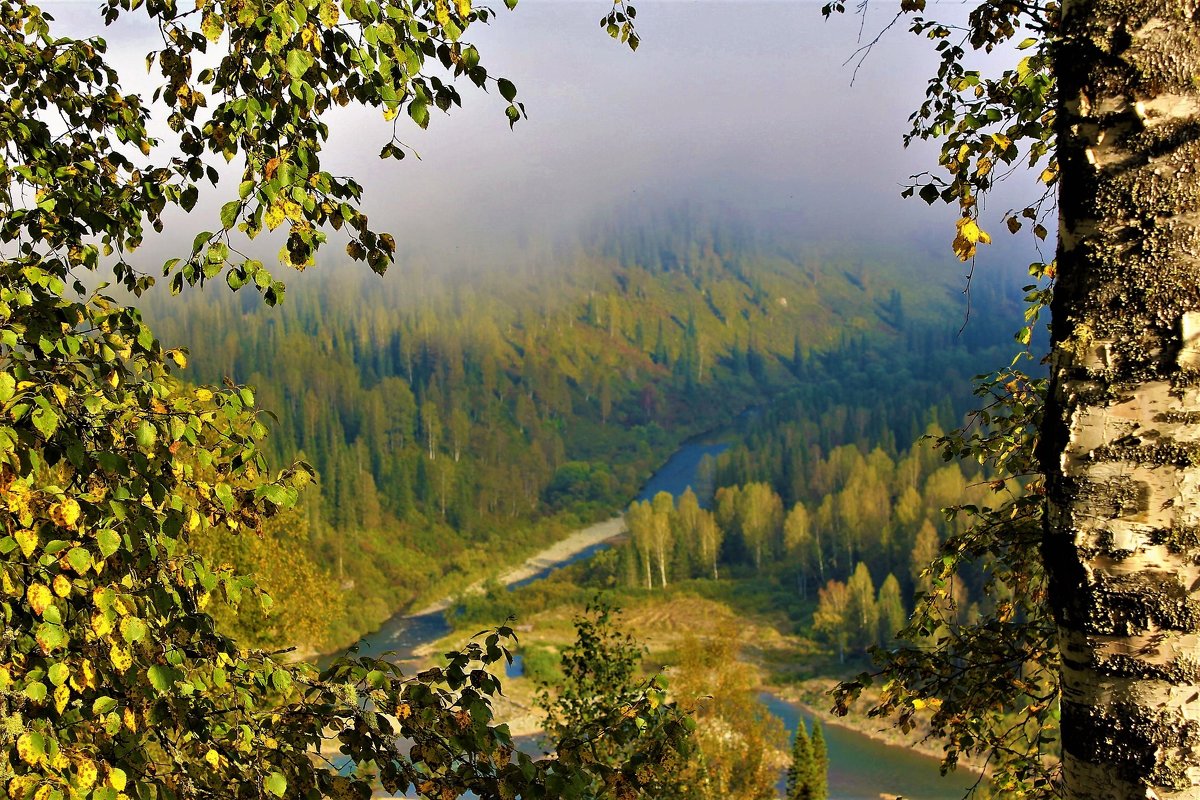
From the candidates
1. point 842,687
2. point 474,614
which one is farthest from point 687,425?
point 842,687

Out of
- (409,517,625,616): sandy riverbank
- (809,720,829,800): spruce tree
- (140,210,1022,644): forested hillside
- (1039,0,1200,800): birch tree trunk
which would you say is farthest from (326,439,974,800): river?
(1039,0,1200,800): birch tree trunk

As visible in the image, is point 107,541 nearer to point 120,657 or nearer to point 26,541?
point 26,541

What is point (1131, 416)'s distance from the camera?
6.56 feet

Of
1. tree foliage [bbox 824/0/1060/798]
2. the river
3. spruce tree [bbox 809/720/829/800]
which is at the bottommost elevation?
the river

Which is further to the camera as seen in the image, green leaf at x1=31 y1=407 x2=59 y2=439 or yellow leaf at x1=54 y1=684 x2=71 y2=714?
yellow leaf at x1=54 y1=684 x2=71 y2=714

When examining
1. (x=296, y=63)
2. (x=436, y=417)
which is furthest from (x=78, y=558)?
(x=436, y=417)

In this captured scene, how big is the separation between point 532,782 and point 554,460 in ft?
449

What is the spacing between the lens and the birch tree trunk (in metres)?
1.96

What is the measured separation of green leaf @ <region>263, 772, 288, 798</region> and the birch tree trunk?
1.98 meters

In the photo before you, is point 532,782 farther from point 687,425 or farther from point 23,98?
point 687,425

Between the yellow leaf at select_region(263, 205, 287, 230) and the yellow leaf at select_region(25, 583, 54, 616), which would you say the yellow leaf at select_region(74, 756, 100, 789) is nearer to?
the yellow leaf at select_region(25, 583, 54, 616)

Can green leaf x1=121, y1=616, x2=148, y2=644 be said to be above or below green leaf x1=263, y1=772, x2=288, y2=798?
above

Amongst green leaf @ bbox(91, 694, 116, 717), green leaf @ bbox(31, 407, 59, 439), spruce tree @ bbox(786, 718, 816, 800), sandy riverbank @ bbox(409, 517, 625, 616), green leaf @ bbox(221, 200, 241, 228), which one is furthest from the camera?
sandy riverbank @ bbox(409, 517, 625, 616)

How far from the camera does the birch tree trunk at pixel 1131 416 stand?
77.2 inches
